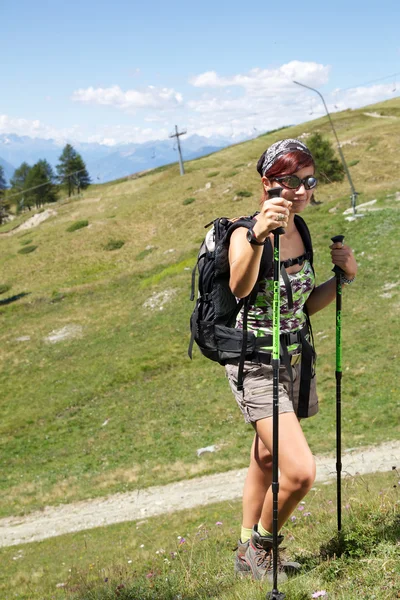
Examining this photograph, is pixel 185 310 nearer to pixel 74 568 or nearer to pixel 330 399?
pixel 330 399

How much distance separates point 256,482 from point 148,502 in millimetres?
11059

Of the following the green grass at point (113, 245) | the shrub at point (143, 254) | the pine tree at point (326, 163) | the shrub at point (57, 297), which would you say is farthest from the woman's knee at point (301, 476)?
the green grass at point (113, 245)

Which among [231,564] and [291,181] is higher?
[291,181]

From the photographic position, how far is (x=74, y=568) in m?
9.96

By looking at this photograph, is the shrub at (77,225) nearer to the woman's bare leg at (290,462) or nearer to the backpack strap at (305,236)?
the backpack strap at (305,236)


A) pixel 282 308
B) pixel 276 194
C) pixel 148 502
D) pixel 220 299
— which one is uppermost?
pixel 276 194

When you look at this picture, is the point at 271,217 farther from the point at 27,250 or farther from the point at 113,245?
the point at 27,250

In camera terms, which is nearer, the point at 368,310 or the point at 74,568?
the point at 74,568

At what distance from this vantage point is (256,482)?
5070 mm

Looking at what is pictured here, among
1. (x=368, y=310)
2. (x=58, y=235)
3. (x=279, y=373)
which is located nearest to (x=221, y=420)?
(x=368, y=310)

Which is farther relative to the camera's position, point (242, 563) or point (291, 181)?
point (242, 563)

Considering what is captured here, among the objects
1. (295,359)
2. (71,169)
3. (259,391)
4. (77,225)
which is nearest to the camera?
(259,391)

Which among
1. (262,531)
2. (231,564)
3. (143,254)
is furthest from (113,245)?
(262,531)

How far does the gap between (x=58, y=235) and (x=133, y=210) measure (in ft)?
30.6
